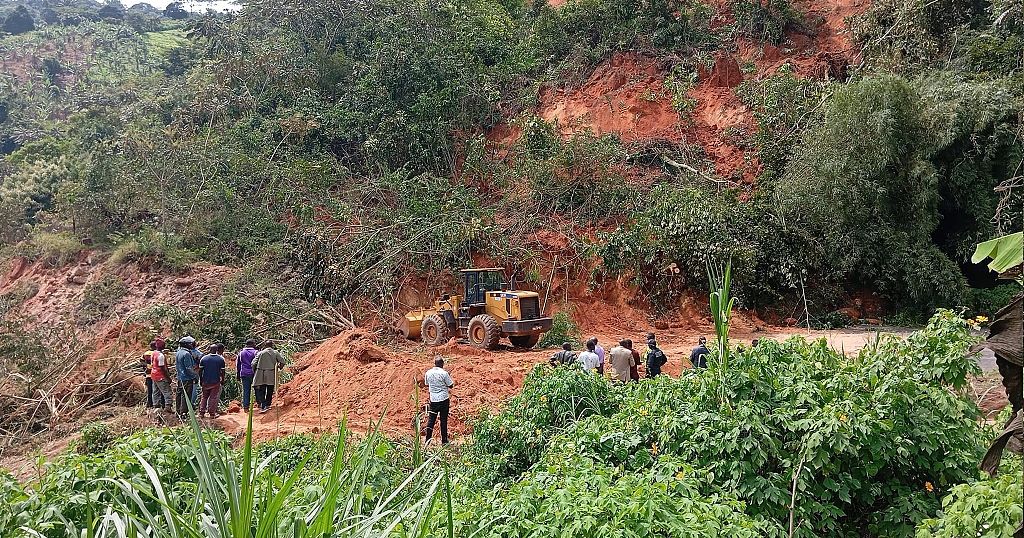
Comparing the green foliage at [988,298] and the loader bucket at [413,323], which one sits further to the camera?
the green foliage at [988,298]

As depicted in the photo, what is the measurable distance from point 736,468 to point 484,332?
9.15 m

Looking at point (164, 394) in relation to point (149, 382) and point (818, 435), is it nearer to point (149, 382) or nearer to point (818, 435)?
point (149, 382)

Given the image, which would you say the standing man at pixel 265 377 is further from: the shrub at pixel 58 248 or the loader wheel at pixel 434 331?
the shrub at pixel 58 248

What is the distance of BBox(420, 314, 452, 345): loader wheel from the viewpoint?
14227 mm

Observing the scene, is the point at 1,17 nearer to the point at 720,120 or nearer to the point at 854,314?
the point at 720,120

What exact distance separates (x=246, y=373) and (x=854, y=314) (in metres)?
13.9

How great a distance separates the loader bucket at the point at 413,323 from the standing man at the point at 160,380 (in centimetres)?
542

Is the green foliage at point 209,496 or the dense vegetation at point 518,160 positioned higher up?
the dense vegetation at point 518,160

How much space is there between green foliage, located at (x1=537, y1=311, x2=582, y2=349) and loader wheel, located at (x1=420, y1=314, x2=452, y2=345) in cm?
198

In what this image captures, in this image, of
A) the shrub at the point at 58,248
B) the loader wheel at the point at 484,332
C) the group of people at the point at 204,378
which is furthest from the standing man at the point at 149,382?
the shrub at the point at 58,248

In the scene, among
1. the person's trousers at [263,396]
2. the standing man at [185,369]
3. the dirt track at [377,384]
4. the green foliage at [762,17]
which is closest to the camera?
the standing man at [185,369]

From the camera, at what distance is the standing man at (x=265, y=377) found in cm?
1012

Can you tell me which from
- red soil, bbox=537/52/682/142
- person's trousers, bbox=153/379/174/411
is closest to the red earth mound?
person's trousers, bbox=153/379/174/411

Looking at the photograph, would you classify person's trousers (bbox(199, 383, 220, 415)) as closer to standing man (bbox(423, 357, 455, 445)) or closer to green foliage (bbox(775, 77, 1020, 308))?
standing man (bbox(423, 357, 455, 445))
